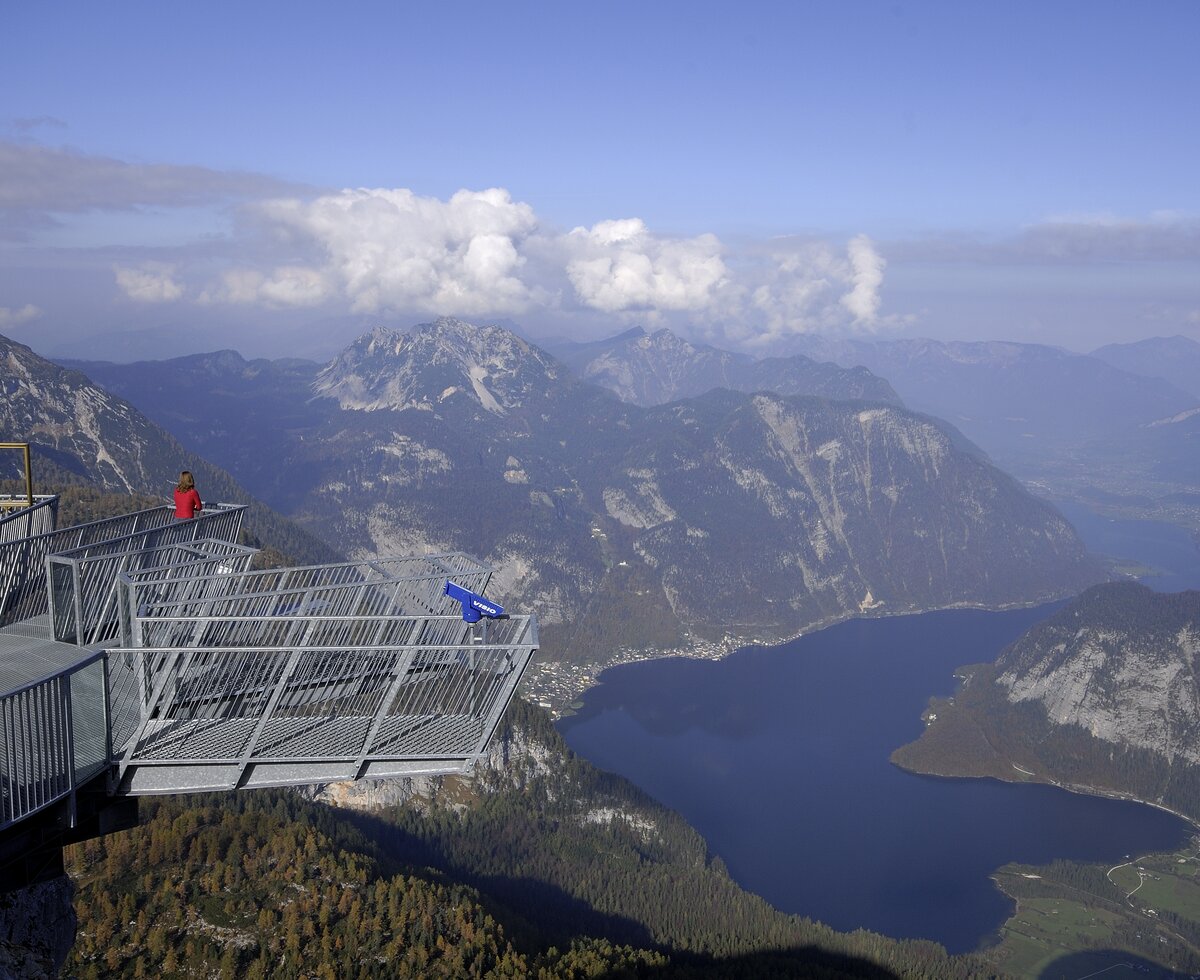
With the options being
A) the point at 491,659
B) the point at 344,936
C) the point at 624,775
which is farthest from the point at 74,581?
the point at 624,775

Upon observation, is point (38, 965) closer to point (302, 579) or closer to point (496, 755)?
point (302, 579)

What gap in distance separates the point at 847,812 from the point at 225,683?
148 metres

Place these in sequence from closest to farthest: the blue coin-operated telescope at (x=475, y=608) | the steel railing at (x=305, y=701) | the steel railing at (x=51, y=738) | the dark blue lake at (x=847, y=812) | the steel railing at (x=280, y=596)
→ the steel railing at (x=51, y=738), the steel railing at (x=305, y=701), the steel railing at (x=280, y=596), the blue coin-operated telescope at (x=475, y=608), the dark blue lake at (x=847, y=812)

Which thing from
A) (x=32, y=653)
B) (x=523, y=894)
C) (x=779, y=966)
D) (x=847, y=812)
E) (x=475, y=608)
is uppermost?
(x=475, y=608)

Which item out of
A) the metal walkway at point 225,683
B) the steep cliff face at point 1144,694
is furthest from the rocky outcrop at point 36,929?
the steep cliff face at point 1144,694

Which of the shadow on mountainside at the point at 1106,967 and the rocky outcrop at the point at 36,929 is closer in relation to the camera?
the rocky outcrop at the point at 36,929

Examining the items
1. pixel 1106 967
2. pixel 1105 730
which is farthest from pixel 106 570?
pixel 1105 730

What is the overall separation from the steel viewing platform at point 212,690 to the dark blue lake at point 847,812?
116032 millimetres

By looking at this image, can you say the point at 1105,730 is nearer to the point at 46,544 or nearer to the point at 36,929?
the point at 46,544

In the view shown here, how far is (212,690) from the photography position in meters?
12.5

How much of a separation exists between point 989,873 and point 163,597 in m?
138

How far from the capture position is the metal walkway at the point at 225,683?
10.7 metres

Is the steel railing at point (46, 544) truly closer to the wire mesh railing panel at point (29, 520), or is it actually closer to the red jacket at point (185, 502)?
the red jacket at point (185, 502)

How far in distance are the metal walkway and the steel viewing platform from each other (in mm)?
23
